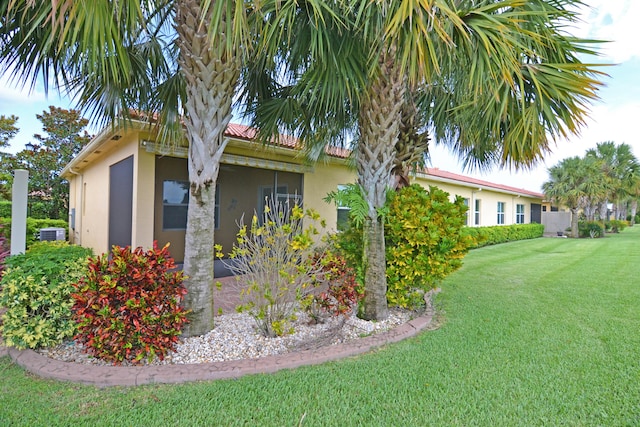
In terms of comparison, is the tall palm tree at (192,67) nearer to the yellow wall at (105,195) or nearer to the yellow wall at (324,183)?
the yellow wall at (105,195)

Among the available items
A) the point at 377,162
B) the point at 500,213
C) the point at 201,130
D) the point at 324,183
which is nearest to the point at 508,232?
the point at 500,213

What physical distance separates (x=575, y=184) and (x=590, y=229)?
170 inches

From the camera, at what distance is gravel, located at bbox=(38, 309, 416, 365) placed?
4.26m

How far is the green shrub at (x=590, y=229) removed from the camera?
1113 inches

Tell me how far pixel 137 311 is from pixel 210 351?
3.53 feet

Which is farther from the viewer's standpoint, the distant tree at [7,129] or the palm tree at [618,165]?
the palm tree at [618,165]

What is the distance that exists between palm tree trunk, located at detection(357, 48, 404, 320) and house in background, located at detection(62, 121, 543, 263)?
3.59 meters

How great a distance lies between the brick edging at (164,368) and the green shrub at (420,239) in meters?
1.85

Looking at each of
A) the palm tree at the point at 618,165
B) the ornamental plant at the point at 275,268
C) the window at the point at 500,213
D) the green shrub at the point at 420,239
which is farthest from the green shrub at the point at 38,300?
the palm tree at the point at 618,165

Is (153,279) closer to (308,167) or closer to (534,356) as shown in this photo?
(534,356)

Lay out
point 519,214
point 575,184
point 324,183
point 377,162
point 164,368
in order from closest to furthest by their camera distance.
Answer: point 164,368, point 377,162, point 324,183, point 575,184, point 519,214

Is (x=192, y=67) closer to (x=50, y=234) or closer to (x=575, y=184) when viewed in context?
(x=50, y=234)

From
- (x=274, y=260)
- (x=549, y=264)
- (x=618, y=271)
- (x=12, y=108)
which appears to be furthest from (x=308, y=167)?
(x=12, y=108)

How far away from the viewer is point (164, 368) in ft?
12.5
